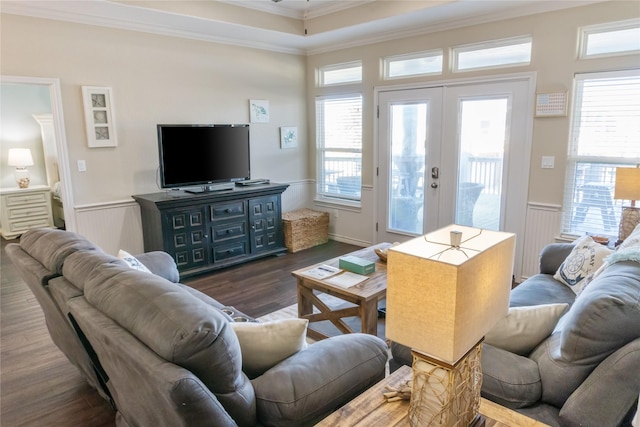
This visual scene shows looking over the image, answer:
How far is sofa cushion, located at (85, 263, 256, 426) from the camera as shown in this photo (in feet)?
3.91

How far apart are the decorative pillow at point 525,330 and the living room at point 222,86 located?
2.60 meters

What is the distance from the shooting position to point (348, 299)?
9.19ft

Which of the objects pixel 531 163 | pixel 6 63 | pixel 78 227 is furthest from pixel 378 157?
pixel 6 63

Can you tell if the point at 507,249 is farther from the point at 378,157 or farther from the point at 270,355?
the point at 378,157

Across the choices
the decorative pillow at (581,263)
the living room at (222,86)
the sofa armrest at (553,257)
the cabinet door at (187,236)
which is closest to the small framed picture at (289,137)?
the living room at (222,86)

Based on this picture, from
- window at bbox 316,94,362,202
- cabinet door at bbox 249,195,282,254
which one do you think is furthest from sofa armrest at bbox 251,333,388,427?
window at bbox 316,94,362,202

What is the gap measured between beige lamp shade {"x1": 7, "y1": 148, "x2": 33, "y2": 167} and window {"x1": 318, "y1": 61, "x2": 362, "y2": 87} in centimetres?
478

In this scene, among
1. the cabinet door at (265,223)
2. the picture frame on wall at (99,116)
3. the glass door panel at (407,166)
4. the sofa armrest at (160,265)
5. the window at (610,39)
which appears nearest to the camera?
the sofa armrest at (160,265)

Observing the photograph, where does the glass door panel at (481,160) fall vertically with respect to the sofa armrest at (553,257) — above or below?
above

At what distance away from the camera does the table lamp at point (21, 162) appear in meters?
6.46

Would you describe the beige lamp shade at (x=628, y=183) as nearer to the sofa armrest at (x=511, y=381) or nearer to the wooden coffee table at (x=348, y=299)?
the wooden coffee table at (x=348, y=299)

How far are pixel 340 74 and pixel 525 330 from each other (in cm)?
466

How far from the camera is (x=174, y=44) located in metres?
4.65

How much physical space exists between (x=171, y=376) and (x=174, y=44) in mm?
4410
